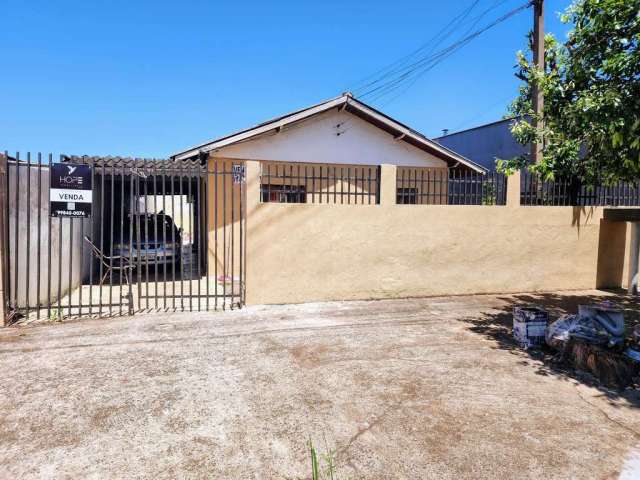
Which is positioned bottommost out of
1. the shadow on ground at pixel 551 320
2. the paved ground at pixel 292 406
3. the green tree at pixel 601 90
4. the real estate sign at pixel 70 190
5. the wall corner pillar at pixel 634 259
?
the paved ground at pixel 292 406

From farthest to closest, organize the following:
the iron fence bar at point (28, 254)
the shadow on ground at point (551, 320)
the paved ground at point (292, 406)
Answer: the iron fence bar at point (28, 254)
the shadow on ground at point (551, 320)
the paved ground at point (292, 406)

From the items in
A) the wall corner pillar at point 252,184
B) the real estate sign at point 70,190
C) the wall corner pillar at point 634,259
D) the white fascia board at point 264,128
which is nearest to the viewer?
the real estate sign at point 70,190

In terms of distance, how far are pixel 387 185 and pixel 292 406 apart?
501cm

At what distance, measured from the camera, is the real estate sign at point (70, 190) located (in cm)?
603

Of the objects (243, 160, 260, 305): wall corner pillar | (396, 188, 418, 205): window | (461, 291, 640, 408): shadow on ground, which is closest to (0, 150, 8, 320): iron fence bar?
(243, 160, 260, 305): wall corner pillar

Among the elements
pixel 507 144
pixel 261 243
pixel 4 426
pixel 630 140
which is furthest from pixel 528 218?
pixel 507 144

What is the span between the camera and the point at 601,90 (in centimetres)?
545

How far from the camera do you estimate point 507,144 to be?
18266 millimetres

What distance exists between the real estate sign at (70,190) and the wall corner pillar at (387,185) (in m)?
4.88

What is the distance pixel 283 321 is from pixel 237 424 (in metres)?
3.03

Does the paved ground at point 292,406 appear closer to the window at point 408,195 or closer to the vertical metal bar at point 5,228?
the vertical metal bar at point 5,228

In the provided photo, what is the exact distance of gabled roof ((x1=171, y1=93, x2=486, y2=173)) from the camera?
10.5 metres

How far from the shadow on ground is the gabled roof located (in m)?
5.45

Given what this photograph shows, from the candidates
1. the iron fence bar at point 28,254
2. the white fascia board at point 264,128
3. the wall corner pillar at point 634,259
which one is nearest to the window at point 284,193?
the white fascia board at point 264,128
